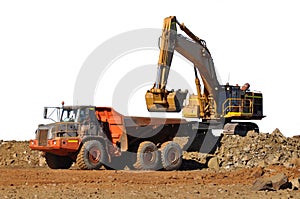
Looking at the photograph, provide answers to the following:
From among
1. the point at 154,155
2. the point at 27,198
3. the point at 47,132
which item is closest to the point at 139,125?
the point at 154,155

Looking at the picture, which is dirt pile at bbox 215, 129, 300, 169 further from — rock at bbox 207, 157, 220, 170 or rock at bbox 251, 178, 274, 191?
rock at bbox 251, 178, 274, 191

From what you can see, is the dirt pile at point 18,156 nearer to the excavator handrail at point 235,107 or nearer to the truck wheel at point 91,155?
the truck wheel at point 91,155

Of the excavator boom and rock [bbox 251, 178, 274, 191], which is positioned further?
the excavator boom

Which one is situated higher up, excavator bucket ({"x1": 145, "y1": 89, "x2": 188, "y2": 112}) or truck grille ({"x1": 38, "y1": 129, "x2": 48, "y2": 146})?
excavator bucket ({"x1": 145, "y1": 89, "x2": 188, "y2": 112})

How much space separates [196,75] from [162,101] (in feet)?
11.7

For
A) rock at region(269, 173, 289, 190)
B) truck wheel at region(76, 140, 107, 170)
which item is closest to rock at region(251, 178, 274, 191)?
rock at region(269, 173, 289, 190)

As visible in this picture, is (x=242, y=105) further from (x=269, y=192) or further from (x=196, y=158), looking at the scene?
(x=269, y=192)

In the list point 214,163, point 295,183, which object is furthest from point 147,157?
point 295,183

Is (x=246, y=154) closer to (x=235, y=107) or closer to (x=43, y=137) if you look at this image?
(x=235, y=107)

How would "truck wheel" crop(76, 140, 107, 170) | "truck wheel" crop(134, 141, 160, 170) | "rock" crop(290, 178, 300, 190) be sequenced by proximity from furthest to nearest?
"truck wheel" crop(134, 141, 160, 170), "truck wheel" crop(76, 140, 107, 170), "rock" crop(290, 178, 300, 190)

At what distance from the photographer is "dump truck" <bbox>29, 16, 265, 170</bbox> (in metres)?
21.5

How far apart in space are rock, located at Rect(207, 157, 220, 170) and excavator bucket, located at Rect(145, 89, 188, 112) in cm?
A: 303

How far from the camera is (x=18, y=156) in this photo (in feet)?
92.0

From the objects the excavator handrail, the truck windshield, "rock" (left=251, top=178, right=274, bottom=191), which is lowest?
"rock" (left=251, top=178, right=274, bottom=191)
